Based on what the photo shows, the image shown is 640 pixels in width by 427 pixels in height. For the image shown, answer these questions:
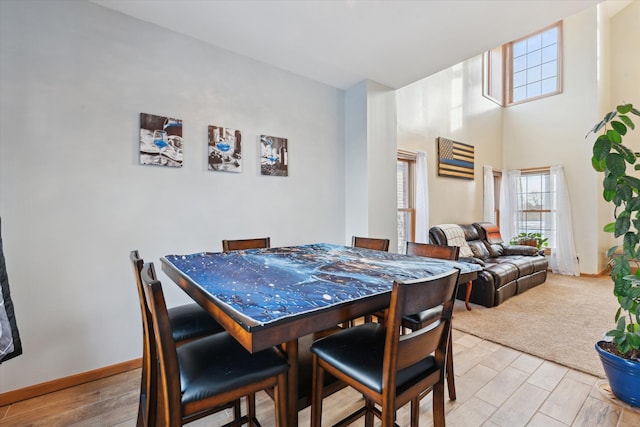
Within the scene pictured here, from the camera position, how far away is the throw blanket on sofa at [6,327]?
1433mm

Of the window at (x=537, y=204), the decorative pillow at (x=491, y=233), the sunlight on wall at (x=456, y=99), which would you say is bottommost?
the decorative pillow at (x=491, y=233)

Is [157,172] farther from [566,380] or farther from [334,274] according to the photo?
[566,380]

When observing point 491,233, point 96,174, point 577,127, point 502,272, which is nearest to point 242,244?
point 96,174

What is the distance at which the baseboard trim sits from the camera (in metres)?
1.79

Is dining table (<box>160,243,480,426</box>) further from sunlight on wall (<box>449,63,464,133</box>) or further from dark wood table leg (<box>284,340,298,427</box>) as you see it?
sunlight on wall (<box>449,63,464,133</box>)

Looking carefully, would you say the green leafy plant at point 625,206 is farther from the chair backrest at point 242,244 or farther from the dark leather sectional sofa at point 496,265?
the chair backrest at point 242,244

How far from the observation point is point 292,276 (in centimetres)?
128

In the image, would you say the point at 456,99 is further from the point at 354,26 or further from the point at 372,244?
the point at 372,244

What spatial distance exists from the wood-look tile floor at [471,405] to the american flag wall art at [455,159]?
11.4ft

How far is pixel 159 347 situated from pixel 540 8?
3.17 metres

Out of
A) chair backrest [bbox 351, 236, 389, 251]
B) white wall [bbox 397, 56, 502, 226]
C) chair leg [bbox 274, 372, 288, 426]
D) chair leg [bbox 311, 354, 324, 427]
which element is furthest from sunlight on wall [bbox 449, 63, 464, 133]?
chair leg [bbox 274, 372, 288, 426]

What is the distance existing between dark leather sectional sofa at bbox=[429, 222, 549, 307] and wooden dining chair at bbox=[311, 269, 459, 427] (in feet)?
8.21

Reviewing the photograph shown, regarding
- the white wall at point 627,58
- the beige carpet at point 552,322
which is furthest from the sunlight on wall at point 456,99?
the beige carpet at point 552,322

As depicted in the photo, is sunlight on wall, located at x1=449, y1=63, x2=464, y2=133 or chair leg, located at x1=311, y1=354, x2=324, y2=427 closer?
chair leg, located at x1=311, y1=354, x2=324, y2=427
